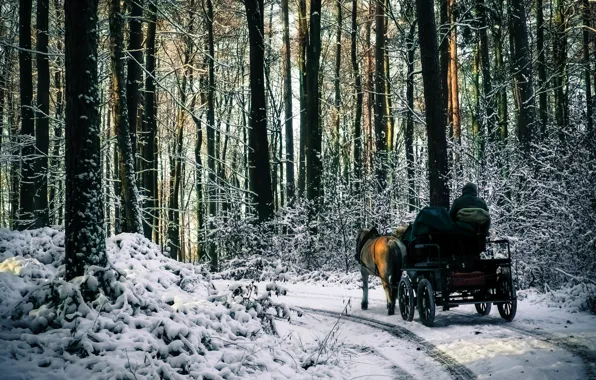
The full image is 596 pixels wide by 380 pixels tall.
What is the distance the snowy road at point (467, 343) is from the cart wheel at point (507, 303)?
143 millimetres

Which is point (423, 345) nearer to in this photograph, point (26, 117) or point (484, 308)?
point (484, 308)

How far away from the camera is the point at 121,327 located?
18.1 ft

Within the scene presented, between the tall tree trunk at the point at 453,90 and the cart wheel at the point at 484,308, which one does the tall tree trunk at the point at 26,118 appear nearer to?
the cart wheel at the point at 484,308

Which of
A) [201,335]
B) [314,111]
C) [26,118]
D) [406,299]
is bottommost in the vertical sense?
[406,299]

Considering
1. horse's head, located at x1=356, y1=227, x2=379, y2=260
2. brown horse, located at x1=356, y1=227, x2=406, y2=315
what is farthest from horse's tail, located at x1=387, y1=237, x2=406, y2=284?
horse's head, located at x1=356, y1=227, x2=379, y2=260

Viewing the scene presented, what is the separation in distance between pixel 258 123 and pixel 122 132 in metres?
5.88

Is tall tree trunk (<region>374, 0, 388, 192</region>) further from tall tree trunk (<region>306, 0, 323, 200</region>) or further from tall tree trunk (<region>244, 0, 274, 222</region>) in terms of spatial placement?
tall tree trunk (<region>244, 0, 274, 222</region>)

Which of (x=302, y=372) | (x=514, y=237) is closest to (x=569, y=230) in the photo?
(x=514, y=237)

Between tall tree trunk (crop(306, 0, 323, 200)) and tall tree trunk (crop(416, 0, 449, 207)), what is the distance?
7551mm

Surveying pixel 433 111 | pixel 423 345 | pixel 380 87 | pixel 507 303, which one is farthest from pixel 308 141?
pixel 423 345

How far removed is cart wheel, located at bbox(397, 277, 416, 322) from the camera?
909 cm

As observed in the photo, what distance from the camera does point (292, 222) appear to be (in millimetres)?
19328

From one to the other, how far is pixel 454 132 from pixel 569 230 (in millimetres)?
10619

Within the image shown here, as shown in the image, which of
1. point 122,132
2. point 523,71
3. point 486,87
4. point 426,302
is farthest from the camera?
point 486,87
